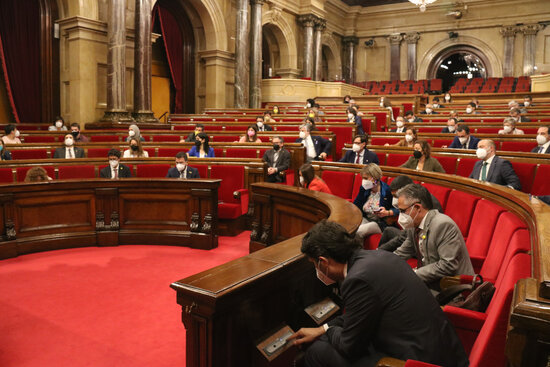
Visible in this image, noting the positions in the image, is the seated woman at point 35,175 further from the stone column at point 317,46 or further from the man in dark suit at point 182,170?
the stone column at point 317,46

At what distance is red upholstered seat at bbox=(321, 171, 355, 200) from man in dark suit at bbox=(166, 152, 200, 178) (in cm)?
143

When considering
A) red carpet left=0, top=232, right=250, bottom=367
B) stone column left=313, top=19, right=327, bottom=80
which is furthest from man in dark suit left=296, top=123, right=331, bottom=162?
stone column left=313, top=19, right=327, bottom=80

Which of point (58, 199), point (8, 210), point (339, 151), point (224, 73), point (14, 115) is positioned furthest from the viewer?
point (224, 73)

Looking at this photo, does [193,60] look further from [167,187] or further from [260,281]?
[260,281]

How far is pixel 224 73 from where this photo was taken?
46.5 ft

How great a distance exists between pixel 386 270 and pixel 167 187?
140 inches

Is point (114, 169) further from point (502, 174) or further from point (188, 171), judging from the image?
point (502, 174)

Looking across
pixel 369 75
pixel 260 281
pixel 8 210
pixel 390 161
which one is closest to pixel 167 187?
pixel 8 210

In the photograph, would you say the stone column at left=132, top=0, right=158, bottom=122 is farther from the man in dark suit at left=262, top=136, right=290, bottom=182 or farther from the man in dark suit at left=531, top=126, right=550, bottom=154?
the man in dark suit at left=531, top=126, right=550, bottom=154

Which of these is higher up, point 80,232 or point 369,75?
point 369,75

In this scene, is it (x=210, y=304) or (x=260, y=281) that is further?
(x=260, y=281)

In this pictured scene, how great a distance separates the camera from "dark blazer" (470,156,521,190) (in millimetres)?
4246

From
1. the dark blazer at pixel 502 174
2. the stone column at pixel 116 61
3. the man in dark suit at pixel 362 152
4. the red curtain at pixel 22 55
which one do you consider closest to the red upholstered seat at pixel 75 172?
the man in dark suit at pixel 362 152

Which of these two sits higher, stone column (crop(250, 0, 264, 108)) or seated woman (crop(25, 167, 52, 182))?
stone column (crop(250, 0, 264, 108))
